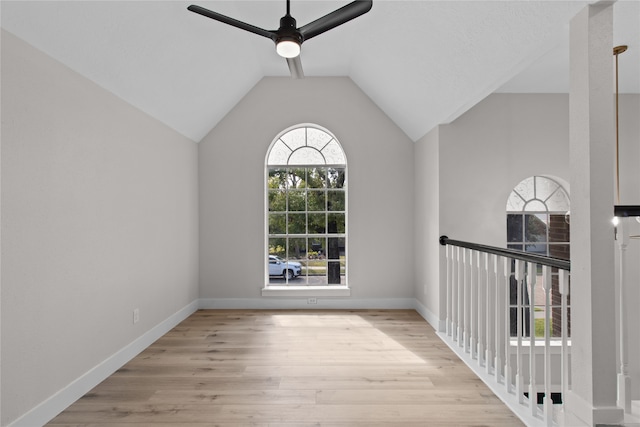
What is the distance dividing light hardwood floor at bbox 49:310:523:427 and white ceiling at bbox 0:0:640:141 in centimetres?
219

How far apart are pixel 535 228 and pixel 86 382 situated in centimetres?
449

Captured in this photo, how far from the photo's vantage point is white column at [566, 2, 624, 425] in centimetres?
164

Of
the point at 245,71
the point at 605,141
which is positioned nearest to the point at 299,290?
the point at 245,71

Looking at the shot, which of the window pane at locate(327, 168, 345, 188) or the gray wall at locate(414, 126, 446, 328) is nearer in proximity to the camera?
the gray wall at locate(414, 126, 446, 328)

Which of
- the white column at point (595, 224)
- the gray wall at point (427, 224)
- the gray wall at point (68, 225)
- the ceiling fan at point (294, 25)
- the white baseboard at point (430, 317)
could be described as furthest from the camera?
the gray wall at point (427, 224)

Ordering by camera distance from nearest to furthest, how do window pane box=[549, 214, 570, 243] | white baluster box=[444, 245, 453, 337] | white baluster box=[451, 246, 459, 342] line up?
white baluster box=[451, 246, 459, 342]
white baluster box=[444, 245, 453, 337]
window pane box=[549, 214, 570, 243]

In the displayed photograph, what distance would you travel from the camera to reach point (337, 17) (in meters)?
2.00

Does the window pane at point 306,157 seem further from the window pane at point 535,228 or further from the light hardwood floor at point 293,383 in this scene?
the window pane at point 535,228

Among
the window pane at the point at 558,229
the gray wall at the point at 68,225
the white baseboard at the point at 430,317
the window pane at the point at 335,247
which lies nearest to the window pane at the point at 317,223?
the window pane at the point at 335,247

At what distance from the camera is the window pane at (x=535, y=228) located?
4004 millimetres

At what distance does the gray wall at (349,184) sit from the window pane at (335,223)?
0.65 feet

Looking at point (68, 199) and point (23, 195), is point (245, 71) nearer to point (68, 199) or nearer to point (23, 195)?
point (68, 199)

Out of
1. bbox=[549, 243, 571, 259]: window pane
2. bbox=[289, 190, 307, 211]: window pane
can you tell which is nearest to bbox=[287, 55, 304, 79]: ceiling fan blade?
bbox=[289, 190, 307, 211]: window pane

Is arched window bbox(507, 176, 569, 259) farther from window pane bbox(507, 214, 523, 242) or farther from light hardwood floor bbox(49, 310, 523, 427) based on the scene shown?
light hardwood floor bbox(49, 310, 523, 427)
